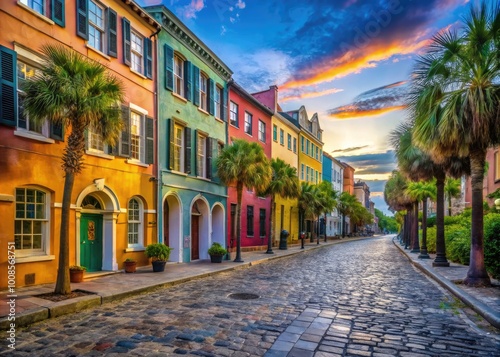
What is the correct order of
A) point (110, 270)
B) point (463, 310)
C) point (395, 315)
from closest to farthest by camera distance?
point (395, 315) < point (463, 310) < point (110, 270)

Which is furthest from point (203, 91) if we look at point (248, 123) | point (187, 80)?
point (248, 123)

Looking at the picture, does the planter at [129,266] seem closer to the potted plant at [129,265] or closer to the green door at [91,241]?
the potted plant at [129,265]

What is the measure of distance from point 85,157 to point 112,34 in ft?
15.6

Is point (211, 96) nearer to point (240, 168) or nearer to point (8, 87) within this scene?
point (240, 168)

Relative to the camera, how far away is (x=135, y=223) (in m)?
15.0

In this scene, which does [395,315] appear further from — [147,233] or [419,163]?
[419,163]

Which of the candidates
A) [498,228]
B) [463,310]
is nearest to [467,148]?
[498,228]

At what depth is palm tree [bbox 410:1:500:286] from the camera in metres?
10.1

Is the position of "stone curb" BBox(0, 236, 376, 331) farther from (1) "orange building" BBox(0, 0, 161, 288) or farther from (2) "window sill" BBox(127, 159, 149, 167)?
(2) "window sill" BBox(127, 159, 149, 167)

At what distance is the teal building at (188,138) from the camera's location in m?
16.6

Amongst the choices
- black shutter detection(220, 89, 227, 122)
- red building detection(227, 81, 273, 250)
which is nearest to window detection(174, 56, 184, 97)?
black shutter detection(220, 89, 227, 122)

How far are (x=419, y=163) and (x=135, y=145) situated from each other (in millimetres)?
12891

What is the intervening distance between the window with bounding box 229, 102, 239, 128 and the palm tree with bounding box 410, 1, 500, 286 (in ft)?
46.0

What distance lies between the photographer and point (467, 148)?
11.0 metres
